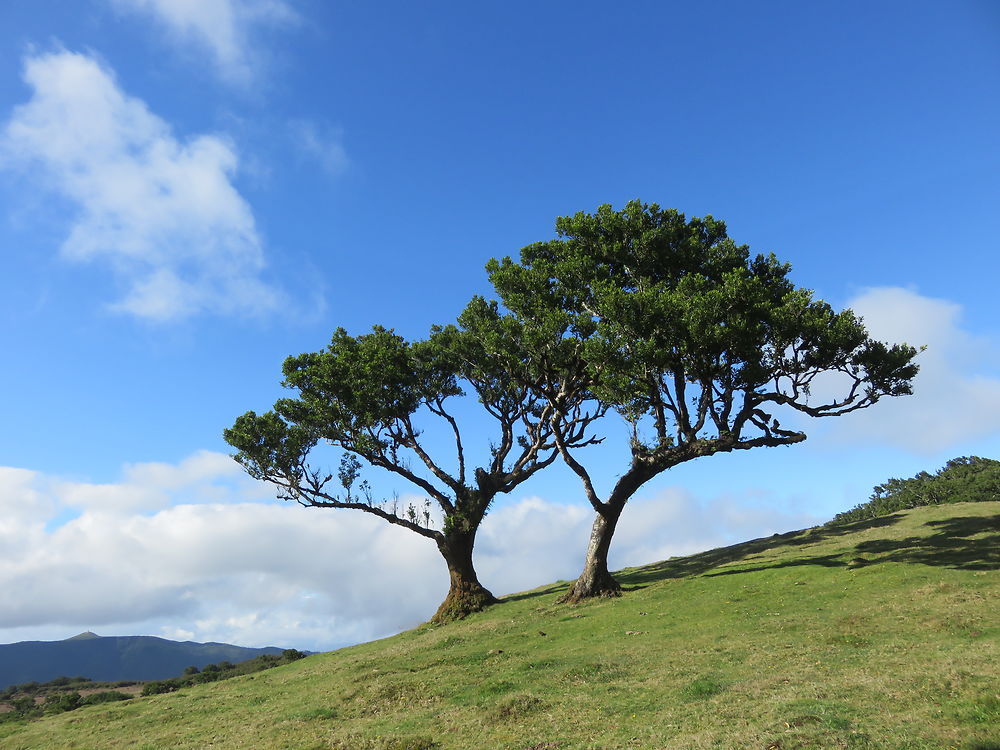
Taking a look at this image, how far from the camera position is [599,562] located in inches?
1558

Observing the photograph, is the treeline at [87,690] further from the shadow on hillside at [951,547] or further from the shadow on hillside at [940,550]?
the shadow on hillside at [951,547]

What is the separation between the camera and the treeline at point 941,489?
9912cm

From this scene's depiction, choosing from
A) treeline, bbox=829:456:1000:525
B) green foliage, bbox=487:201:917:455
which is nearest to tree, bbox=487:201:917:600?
green foliage, bbox=487:201:917:455

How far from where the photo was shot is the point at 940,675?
15.1 m

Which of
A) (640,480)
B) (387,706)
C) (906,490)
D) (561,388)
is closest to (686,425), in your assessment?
(640,480)

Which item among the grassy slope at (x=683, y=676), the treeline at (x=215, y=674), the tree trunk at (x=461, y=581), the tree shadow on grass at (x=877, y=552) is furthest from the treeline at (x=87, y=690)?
the tree shadow on grass at (x=877, y=552)

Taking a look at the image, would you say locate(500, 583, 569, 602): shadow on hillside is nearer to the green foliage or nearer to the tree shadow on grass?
the tree shadow on grass

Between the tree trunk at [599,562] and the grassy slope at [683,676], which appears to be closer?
the grassy slope at [683,676]

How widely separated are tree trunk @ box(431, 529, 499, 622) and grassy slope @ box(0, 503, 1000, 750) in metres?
3.38

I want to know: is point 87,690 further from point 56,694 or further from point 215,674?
point 215,674

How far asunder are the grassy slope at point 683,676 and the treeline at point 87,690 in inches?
414

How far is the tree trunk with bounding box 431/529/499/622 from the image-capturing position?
43.9 meters

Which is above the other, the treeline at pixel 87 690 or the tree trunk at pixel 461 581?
the tree trunk at pixel 461 581

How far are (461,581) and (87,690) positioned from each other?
154 feet
